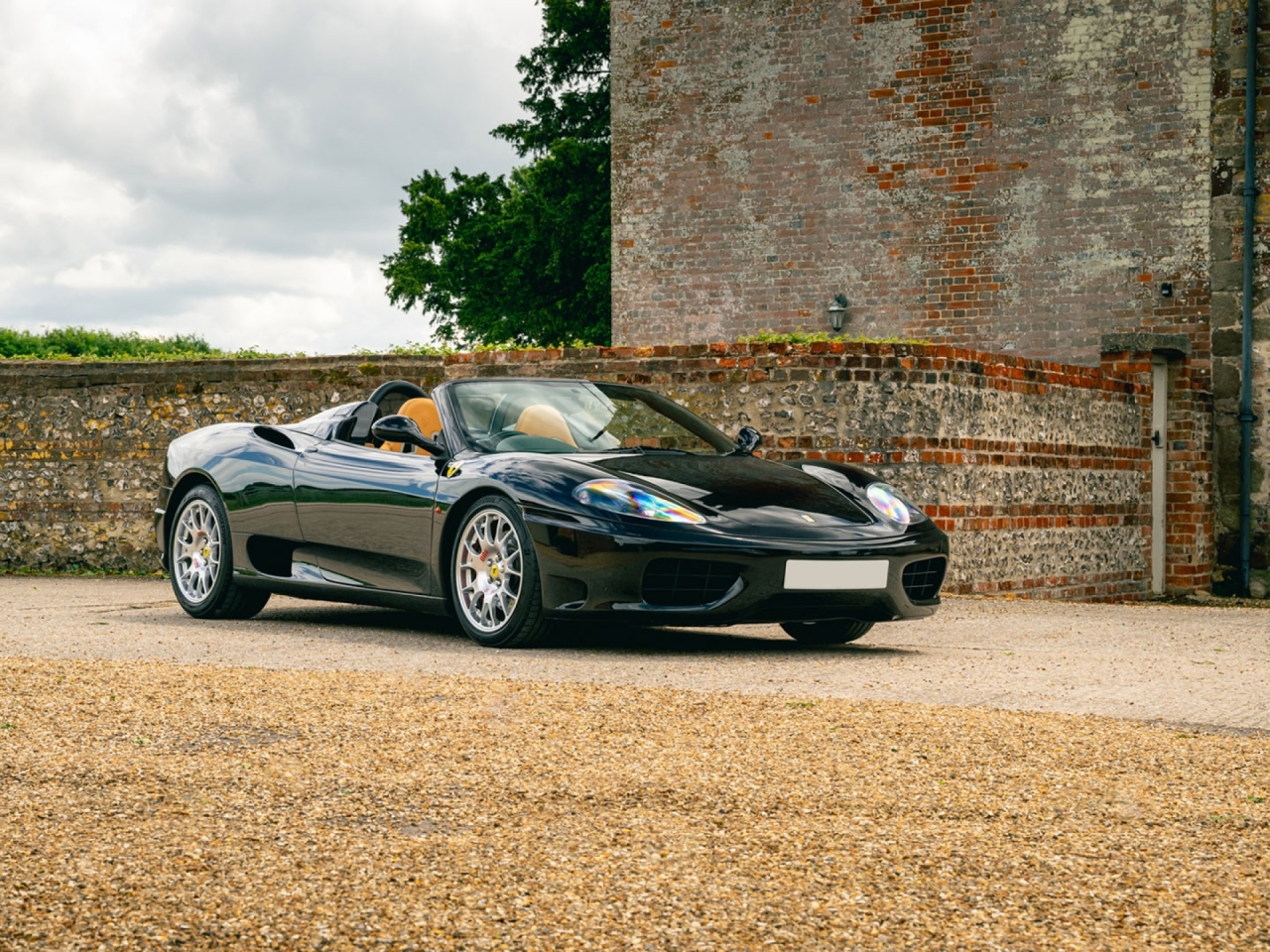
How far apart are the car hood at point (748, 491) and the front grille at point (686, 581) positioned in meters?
0.24

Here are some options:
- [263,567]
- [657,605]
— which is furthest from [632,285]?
Result: [657,605]

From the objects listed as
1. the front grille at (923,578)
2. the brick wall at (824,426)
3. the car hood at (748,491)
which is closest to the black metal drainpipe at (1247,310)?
the brick wall at (824,426)

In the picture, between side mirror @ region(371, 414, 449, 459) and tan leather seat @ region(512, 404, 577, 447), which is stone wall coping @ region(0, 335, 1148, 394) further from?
side mirror @ region(371, 414, 449, 459)

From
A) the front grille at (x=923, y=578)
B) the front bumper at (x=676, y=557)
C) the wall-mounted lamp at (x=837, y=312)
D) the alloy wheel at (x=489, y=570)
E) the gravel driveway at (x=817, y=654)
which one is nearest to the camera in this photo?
the gravel driveway at (x=817, y=654)

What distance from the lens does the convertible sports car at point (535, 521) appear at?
6.80m

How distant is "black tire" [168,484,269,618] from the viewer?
8.69m

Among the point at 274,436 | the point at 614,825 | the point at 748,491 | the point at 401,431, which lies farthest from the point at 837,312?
the point at 614,825

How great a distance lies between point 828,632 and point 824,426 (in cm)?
419

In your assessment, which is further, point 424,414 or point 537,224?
point 537,224

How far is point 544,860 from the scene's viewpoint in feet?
10.6

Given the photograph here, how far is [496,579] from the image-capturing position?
720 centimetres

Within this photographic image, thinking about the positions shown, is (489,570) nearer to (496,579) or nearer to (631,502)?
(496,579)

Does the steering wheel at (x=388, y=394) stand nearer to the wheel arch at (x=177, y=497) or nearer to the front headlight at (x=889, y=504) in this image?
the wheel arch at (x=177, y=497)

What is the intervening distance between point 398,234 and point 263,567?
30.2 m
